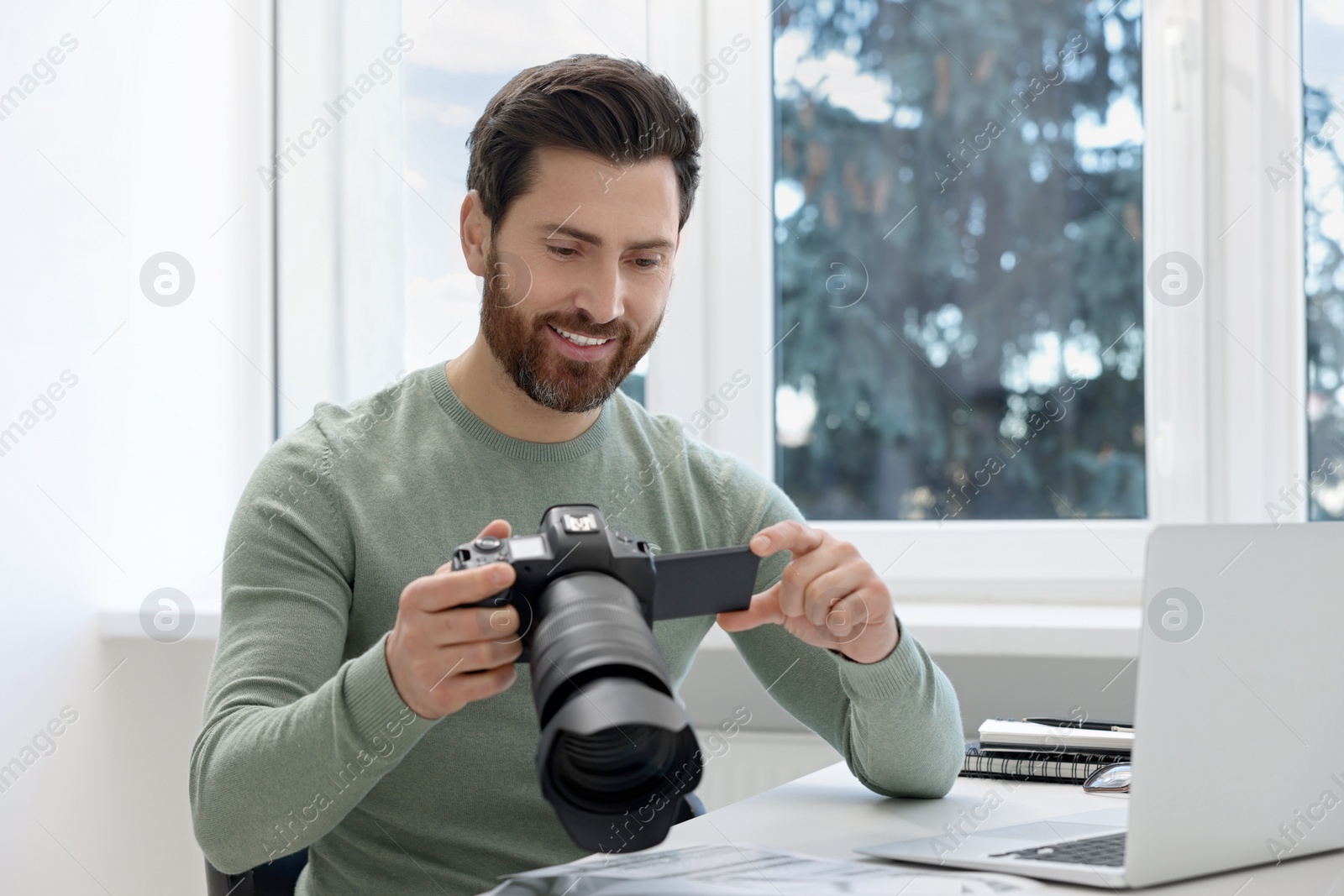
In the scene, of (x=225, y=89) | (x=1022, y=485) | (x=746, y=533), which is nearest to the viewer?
(x=746, y=533)

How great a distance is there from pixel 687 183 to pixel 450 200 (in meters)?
0.85

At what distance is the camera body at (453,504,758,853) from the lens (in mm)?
537

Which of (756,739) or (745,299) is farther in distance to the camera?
(745,299)

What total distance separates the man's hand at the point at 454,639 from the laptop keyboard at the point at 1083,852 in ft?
1.09

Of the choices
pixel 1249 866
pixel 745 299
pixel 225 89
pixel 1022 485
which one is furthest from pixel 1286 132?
pixel 225 89

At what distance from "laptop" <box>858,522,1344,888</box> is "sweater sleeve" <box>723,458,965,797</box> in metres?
0.22

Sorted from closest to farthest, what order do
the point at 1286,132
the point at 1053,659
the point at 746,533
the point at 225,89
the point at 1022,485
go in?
the point at 746,533 < the point at 1053,659 < the point at 1286,132 < the point at 1022,485 < the point at 225,89

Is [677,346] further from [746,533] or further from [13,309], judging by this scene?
[13,309]

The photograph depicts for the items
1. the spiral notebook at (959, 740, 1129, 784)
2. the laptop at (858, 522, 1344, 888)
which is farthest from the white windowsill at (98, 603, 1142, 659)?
the laptop at (858, 522, 1344, 888)

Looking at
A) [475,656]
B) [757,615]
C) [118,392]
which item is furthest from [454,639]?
[118,392]

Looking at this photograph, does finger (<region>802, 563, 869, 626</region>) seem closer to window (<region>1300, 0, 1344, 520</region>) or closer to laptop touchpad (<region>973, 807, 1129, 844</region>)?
laptop touchpad (<region>973, 807, 1129, 844</region>)

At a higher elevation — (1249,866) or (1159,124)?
(1159,124)

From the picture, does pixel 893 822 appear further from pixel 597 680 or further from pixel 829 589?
pixel 597 680

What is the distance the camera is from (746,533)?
1217 millimetres
